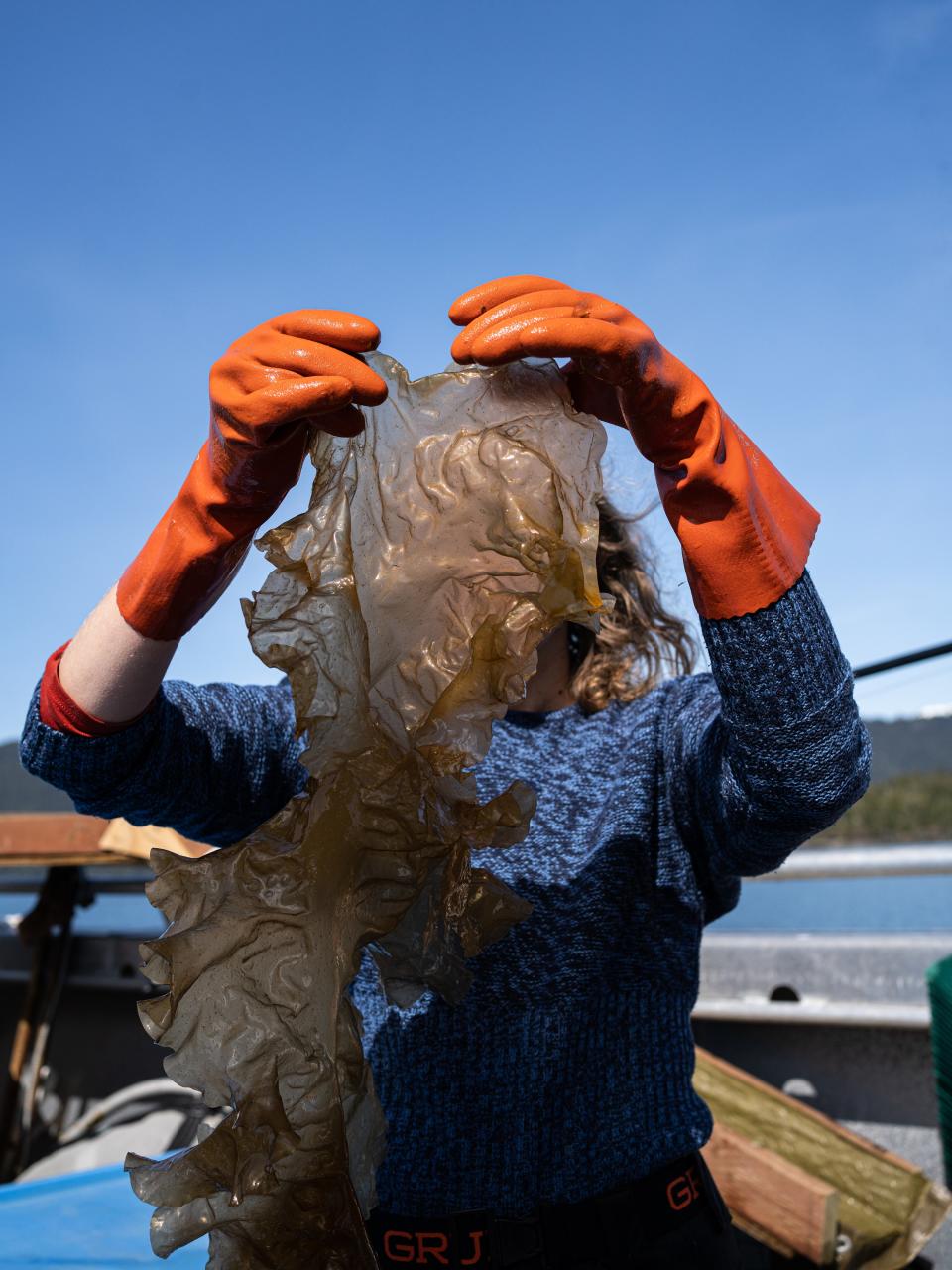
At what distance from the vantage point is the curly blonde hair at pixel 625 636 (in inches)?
56.5

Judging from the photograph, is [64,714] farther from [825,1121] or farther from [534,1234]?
[825,1121]

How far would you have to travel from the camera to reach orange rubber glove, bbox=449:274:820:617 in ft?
3.00

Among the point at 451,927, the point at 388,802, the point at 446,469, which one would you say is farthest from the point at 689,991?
the point at 446,469

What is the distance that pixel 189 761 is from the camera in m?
1.24

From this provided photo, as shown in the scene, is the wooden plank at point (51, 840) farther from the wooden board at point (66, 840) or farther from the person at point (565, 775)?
the person at point (565, 775)

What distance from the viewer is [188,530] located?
3.41 ft

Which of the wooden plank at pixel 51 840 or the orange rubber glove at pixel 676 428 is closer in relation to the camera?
the orange rubber glove at pixel 676 428

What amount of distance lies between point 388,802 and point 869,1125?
245cm

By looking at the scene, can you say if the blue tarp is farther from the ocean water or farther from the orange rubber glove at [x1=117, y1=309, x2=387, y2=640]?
the ocean water

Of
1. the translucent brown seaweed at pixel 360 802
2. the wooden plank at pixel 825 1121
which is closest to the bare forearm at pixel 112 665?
the translucent brown seaweed at pixel 360 802

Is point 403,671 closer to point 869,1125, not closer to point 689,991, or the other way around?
point 689,991

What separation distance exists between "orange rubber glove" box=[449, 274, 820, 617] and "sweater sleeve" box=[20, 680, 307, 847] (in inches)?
→ 22.3

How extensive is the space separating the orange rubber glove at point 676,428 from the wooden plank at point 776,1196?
1.75m

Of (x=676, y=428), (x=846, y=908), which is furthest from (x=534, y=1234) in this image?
(x=846, y=908)
